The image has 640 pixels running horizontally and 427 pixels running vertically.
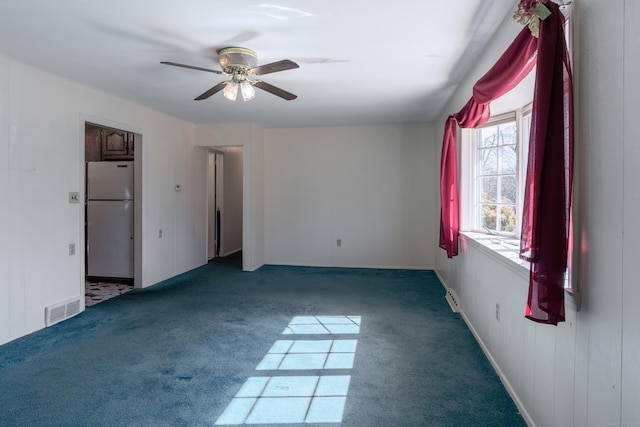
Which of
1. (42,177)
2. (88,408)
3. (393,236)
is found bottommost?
(88,408)

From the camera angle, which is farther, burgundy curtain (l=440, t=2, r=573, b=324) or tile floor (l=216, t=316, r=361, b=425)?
tile floor (l=216, t=316, r=361, b=425)

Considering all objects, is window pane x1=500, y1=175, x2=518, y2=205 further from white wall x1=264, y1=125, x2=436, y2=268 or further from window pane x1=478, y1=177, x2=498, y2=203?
white wall x1=264, y1=125, x2=436, y2=268

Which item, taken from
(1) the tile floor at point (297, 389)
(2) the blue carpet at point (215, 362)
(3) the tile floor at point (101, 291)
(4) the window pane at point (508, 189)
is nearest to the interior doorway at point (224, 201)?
(3) the tile floor at point (101, 291)

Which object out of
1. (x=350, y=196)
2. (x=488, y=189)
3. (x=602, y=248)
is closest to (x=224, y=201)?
(x=350, y=196)

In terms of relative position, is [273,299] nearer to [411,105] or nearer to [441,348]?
[441,348]

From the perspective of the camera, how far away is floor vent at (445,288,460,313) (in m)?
3.66

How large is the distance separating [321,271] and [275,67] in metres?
3.67

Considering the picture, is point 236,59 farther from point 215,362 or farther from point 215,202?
point 215,202

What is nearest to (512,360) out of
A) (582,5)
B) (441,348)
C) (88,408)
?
(441,348)

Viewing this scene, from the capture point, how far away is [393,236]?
19.4ft

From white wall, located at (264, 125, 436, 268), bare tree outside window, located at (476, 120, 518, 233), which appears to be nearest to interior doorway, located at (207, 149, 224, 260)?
white wall, located at (264, 125, 436, 268)

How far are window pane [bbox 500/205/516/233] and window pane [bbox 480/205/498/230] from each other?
12 cm

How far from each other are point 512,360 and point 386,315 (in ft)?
4.97

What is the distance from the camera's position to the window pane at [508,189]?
274cm
